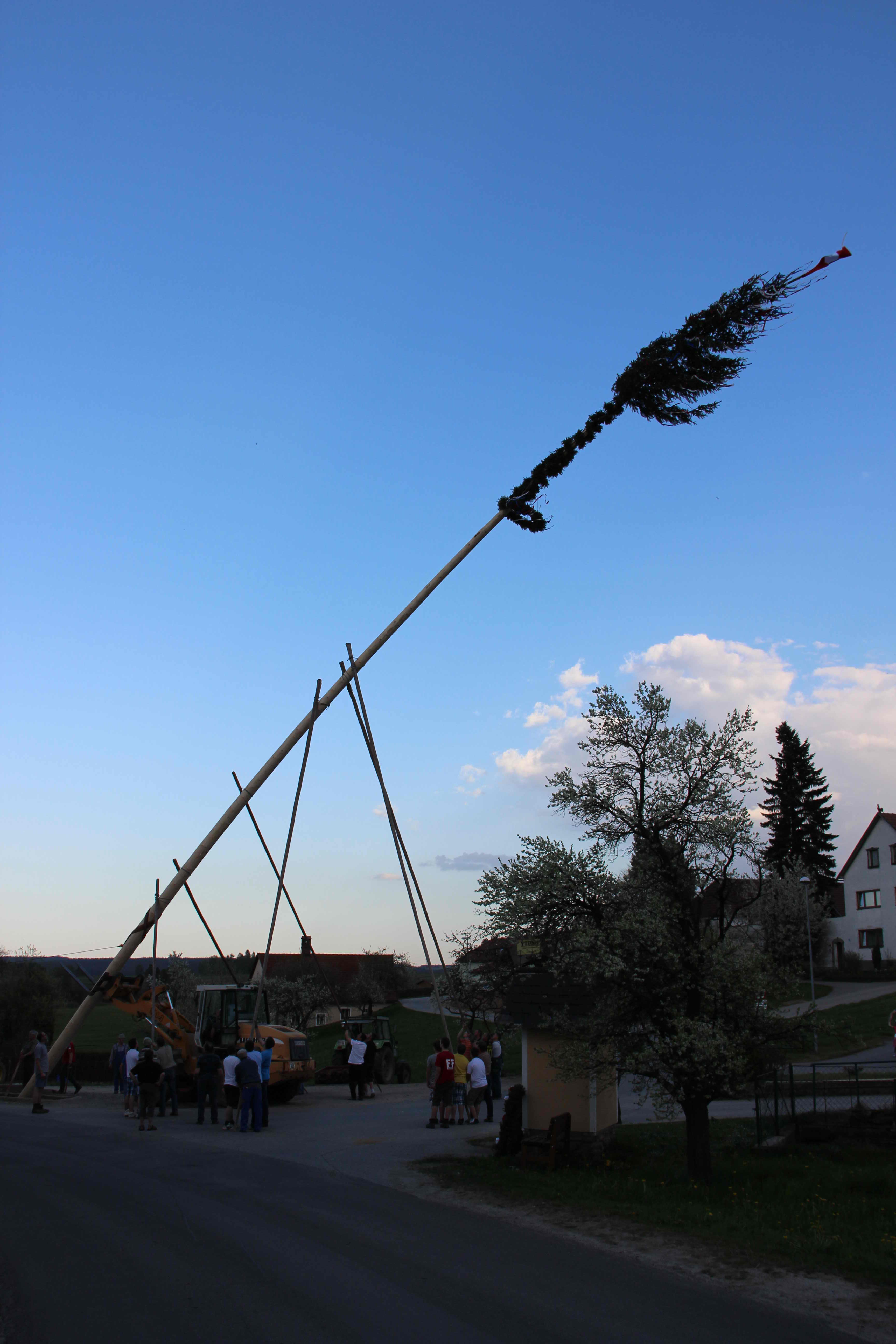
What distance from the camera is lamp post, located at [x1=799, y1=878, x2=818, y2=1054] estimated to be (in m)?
13.4

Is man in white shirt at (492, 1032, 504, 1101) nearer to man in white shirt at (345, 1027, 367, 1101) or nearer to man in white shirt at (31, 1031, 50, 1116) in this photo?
man in white shirt at (345, 1027, 367, 1101)

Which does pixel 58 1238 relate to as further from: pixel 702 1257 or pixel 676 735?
pixel 676 735

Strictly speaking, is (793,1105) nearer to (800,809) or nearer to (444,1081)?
(444,1081)

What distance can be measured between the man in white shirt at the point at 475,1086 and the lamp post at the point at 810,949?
671 cm

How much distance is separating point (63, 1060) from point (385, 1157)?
48.4 ft

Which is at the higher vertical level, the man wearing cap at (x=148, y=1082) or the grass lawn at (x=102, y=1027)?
the man wearing cap at (x=148, y=1082)

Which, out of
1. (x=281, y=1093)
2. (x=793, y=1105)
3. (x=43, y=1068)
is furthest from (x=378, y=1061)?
(x=43, y=1068)

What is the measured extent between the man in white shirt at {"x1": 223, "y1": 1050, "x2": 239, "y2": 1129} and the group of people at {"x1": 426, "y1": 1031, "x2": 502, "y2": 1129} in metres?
3.71

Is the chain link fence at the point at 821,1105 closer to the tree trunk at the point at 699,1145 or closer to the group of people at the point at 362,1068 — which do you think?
the tree trunk at the point at 699,1145

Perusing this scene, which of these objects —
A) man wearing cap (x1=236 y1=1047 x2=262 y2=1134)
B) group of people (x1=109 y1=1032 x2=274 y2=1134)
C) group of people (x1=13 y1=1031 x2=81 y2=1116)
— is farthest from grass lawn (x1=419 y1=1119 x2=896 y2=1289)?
group of people (x1=13 y1=1031 x2=81 y2=1116)

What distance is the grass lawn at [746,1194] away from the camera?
969 centimetres

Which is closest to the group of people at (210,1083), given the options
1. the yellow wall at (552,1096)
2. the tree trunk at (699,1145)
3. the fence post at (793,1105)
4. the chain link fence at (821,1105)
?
the yellow wall at (552,1096)

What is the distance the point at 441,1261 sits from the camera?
8898 millimetres

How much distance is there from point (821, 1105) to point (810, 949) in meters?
18.9
